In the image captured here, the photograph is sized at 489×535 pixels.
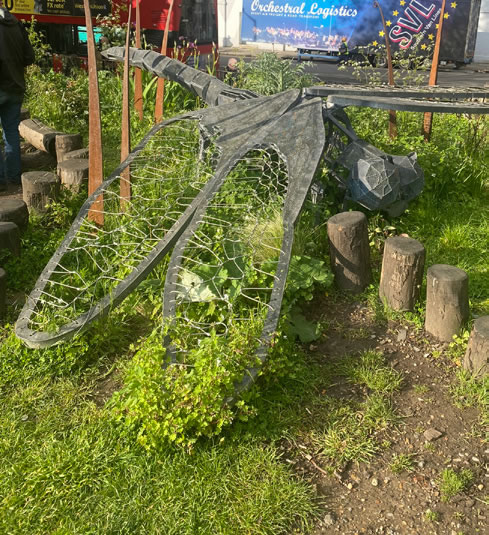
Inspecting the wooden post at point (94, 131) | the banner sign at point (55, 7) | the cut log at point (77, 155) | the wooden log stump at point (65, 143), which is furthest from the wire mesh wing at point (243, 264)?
the banner sign at point (55, 7)

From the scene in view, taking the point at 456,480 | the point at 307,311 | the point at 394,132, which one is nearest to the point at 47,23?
the point at 394,132

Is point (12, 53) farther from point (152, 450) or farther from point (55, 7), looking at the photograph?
point (152, 450)

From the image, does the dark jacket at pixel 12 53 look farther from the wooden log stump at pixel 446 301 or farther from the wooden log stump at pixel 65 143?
the wooden log stump at pixel 446 301

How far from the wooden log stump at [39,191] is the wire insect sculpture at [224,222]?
0.58 metres

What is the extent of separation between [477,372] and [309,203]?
193 cm

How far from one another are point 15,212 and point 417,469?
3585 millimetres

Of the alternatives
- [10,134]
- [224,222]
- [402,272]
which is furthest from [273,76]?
[402,272]

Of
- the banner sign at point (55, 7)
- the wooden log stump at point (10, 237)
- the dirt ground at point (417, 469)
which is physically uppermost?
the banner sign at point (55, 7)

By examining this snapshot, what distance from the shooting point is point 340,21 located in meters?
17.6

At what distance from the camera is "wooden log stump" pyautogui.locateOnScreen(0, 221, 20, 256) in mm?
4619

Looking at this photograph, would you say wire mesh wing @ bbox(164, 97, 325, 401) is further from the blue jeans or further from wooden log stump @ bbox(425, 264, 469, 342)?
the blue jeans

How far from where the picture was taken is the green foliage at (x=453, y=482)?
9.41ft

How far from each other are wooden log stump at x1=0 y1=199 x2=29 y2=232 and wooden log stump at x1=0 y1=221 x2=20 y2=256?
124mm

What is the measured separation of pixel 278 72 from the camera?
7449 millimetres
